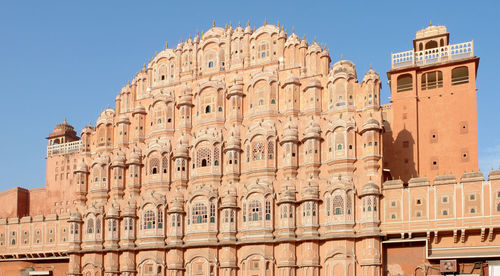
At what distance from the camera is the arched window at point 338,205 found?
144 ft

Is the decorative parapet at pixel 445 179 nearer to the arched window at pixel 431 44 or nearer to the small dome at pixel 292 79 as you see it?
the arched window at pixel 431 44

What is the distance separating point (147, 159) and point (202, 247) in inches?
366

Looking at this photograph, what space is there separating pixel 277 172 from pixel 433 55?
14547 millimetres

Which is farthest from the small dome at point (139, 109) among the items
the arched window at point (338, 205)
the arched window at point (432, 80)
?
the arched window at point (432, 80)

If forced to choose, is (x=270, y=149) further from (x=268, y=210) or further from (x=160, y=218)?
(x=160, y=218)

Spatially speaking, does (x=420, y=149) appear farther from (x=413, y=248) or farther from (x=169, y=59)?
(x=169, y=59)

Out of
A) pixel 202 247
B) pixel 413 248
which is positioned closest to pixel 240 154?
pixel 202 247

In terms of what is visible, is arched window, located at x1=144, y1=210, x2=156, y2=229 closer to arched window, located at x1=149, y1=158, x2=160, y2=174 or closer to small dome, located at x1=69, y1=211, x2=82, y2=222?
arched window, located at x1=149, y1=158, x2=160, y2=174

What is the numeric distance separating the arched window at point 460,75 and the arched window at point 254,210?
16559mm

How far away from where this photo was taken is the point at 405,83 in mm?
48062

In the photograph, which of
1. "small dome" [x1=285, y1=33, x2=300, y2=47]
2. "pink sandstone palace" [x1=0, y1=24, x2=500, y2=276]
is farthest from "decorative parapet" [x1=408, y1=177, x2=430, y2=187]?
"small dome" [x1=285, y1=33, x2=300, y2=47]

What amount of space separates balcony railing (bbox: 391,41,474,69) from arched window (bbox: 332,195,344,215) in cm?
1125

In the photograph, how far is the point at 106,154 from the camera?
5484cm

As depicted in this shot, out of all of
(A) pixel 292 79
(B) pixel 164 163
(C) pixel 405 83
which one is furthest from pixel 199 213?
(C) pixel 405 83
